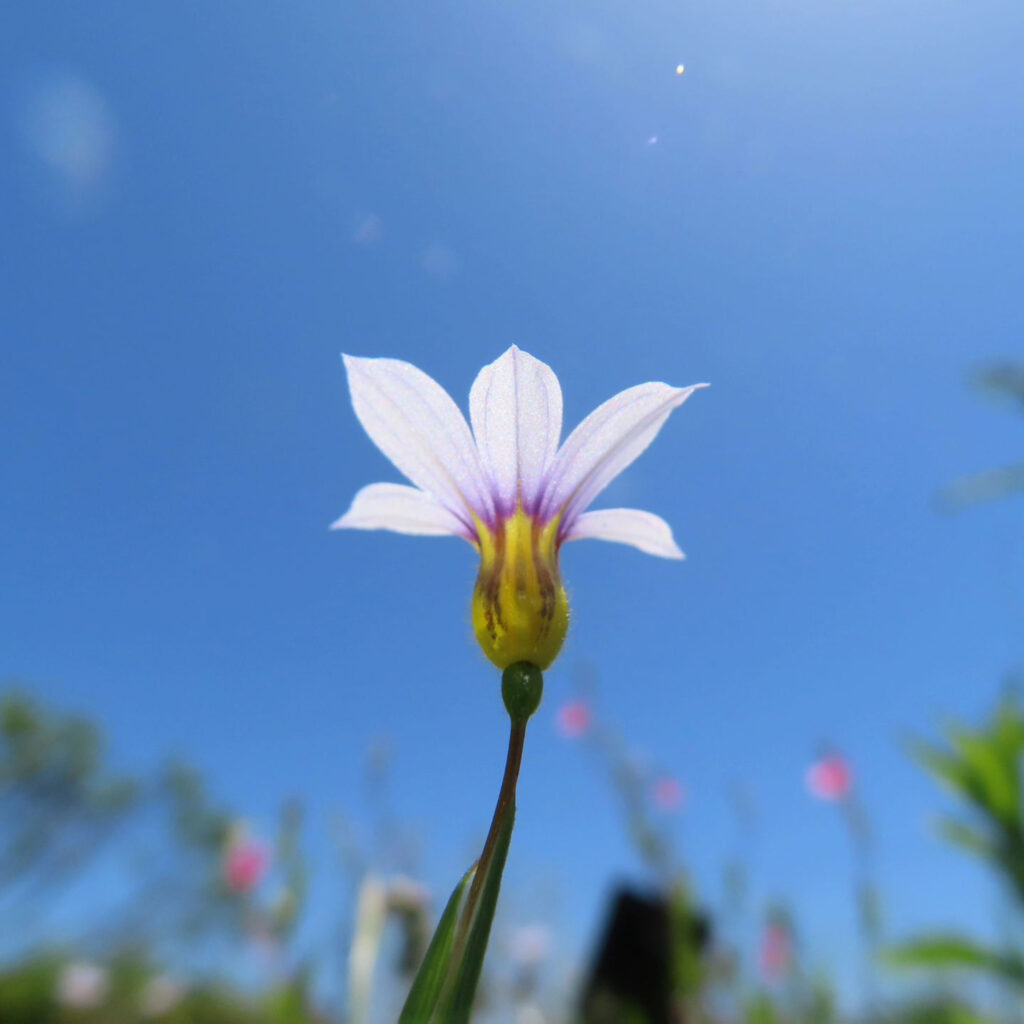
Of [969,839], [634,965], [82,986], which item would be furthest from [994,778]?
[82,986]

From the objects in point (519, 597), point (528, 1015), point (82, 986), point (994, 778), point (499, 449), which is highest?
point (994, 778)

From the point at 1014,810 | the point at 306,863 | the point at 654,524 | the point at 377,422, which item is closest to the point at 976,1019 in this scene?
the point at 1014,810

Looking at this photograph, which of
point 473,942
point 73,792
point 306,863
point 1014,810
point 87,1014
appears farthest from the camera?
point 73,792

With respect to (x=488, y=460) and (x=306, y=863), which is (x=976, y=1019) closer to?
(x=306, y=863)

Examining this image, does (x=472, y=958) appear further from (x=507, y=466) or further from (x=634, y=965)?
(x=634, y=965)

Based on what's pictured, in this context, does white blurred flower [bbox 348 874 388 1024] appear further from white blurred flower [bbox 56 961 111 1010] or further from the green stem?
white blurred flower [bbox 56 961 111 1010]

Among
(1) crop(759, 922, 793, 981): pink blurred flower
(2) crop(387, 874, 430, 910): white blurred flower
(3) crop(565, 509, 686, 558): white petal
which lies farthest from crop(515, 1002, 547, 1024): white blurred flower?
(3) crop(565, 509, 686, 558): white petal
